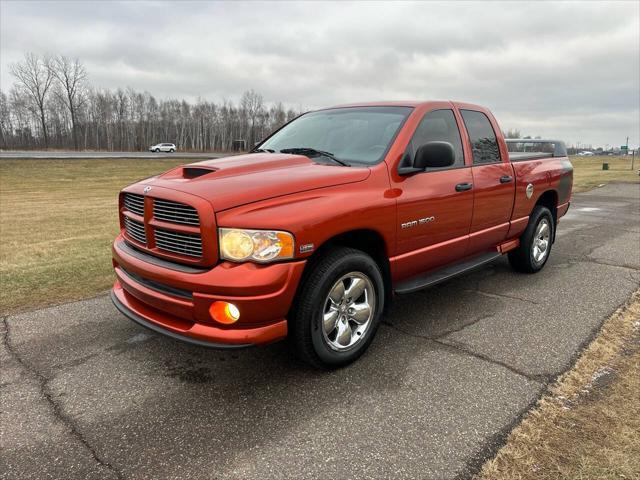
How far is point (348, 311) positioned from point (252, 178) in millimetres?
1141

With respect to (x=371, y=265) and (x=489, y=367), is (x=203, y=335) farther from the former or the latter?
(x=489, y=367)

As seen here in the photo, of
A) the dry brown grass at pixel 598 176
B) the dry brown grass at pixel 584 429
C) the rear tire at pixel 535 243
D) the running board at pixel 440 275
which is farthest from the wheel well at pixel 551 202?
the dry brown grass at pixel 598 176

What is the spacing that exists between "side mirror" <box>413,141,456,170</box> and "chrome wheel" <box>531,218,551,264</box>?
268 centimetres

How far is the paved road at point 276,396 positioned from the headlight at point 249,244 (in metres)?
0.95

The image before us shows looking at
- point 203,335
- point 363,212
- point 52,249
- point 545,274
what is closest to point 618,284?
point 545,274

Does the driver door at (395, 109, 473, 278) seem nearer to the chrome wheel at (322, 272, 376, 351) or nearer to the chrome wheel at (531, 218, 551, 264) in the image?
the chrome wheel at (322, 272, 376, 351)

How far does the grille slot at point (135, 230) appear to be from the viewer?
3206 mm

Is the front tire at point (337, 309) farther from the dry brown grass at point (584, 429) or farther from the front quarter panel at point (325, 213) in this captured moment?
the dry brown grass at point (584, 429)

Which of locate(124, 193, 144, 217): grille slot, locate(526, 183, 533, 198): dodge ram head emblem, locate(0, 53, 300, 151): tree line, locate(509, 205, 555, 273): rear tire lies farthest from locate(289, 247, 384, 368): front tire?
locate(0, 53, 300, 151): tree line

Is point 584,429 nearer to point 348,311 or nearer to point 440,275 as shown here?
point 348,311

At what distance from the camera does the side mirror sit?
3469 millimetres

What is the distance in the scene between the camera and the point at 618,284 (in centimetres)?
528

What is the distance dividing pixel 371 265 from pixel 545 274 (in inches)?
140

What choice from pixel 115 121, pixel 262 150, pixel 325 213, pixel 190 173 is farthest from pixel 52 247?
pixel 115 121
